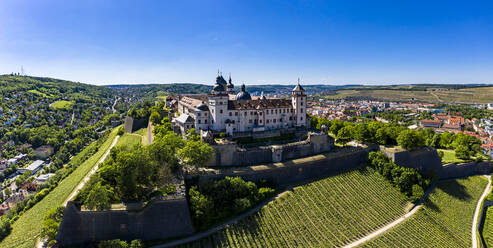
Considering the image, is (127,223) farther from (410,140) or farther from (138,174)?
(410,140)

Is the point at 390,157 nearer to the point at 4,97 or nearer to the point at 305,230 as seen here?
the point at 305,230

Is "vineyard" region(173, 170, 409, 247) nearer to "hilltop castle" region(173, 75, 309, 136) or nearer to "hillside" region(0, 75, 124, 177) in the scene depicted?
"hilltop castle" region(173, 75, 309, 136)

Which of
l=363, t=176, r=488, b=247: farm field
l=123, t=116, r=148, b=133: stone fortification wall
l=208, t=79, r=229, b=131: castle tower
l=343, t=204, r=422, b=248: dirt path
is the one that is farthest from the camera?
l=123, t=116, r=148, b=133: stone fortification wall

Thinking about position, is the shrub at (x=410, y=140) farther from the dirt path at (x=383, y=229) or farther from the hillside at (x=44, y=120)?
the hillside at (x=44, y=120)

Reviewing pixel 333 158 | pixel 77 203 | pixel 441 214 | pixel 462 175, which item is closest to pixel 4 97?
pixel 77 203

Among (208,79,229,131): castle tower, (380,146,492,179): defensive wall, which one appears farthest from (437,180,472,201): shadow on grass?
(208,79,229,131): castle tower

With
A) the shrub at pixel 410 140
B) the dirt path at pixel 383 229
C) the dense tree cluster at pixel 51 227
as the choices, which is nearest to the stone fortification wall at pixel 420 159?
the shrub at pixel 410 140

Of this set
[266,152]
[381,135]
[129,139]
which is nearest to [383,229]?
[266,152]
